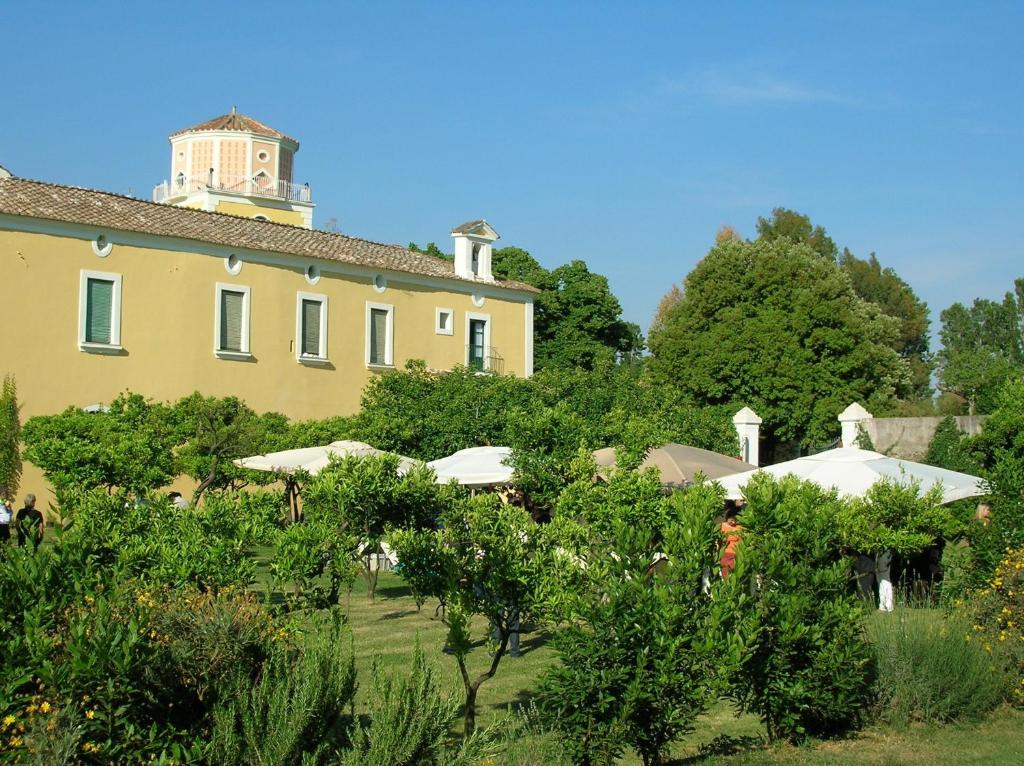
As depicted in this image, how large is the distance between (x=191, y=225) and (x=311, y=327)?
460 centimetres

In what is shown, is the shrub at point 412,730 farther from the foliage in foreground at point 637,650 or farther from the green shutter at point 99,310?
the green shutter at point 99,310

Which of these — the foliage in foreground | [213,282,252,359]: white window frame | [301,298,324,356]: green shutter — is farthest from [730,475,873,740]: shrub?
[301,298,324,356]: green shutter

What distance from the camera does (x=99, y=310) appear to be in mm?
30750

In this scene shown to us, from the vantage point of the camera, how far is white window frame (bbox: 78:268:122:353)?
3025 cm

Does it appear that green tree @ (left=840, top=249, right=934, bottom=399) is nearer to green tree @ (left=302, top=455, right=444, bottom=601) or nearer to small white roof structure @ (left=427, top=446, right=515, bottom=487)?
small white roof structure @ (left=427, top=446, right=515, bottom=487)

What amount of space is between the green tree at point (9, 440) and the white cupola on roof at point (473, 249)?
15.9m

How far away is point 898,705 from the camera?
29.1 feet

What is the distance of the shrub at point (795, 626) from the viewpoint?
8.17 meters

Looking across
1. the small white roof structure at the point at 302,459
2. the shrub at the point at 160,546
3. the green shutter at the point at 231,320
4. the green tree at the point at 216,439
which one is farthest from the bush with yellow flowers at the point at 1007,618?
the green shutter at the point at 231,320

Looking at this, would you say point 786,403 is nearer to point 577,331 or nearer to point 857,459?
point 577,331

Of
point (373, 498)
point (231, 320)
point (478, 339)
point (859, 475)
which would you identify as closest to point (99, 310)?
point (231, 320)

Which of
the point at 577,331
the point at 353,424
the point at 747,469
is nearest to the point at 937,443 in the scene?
the point at 747,469

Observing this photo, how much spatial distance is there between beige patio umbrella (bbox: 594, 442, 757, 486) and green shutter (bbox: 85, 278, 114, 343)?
18.5 metres

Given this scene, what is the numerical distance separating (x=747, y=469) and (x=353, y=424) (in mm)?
10157
